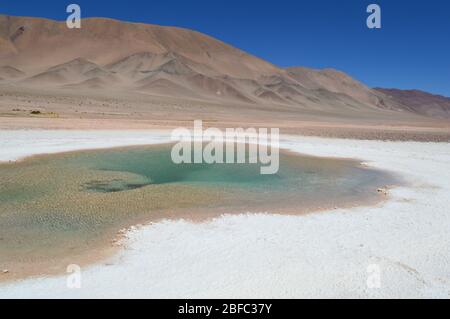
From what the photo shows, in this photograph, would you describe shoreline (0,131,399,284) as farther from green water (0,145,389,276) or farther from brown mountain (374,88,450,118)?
brown mountain (374,88,450,118)

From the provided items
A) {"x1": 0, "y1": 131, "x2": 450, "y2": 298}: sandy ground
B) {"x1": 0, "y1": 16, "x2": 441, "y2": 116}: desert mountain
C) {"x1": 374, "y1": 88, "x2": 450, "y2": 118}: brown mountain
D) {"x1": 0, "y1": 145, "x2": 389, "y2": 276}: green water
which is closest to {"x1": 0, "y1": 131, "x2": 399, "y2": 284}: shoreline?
{"x1": 0, "y1": 145, "x2": 389, "y2": 276}: green water

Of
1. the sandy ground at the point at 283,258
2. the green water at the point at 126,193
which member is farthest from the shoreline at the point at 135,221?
the sandy ground at the point at 283,258

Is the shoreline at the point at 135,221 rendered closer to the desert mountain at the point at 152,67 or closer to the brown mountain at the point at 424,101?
the desert mountain at the point at 152,67

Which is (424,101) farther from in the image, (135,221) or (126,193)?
(135,221)

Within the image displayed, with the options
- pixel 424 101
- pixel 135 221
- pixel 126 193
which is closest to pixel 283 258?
pixel 135 221
